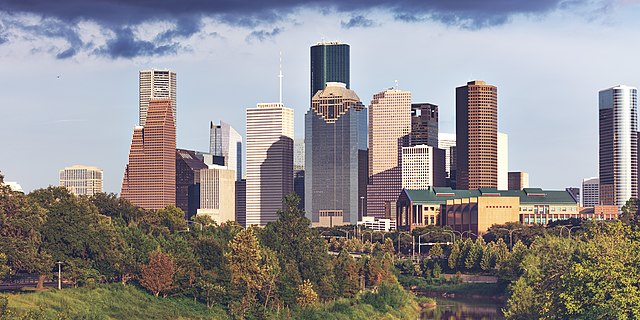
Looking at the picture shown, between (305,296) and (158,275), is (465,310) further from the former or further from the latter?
(158,275)

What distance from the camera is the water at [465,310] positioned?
522 feet

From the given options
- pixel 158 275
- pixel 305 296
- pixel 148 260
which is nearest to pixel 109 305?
pixel 158 275

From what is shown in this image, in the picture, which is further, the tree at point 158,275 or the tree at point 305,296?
the tree at point 305,296

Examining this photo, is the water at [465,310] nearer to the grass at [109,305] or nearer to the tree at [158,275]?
the grass at [109,305]

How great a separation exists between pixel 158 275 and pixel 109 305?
10.2 m

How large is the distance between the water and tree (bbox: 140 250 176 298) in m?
50.3

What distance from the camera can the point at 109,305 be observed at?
355ft

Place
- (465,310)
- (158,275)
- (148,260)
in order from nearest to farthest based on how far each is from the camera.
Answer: (158,275), (148,260), (465,310)

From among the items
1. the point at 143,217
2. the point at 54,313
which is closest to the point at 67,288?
the point at 54,313

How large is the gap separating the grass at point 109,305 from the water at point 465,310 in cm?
4999

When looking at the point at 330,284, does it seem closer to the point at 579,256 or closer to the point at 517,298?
the point at 517,298

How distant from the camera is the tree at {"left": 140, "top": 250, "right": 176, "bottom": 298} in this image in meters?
117

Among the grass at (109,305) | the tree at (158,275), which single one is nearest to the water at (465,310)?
the grass at (109,305)

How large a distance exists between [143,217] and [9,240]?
71723 mm
